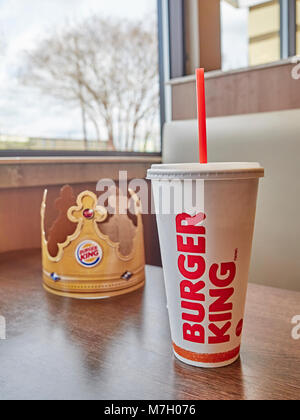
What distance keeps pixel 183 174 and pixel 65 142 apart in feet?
4.65

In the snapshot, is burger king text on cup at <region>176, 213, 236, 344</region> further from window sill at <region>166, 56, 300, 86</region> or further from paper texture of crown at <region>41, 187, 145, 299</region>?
window sill at <region>166, 56, 300, 86</region>

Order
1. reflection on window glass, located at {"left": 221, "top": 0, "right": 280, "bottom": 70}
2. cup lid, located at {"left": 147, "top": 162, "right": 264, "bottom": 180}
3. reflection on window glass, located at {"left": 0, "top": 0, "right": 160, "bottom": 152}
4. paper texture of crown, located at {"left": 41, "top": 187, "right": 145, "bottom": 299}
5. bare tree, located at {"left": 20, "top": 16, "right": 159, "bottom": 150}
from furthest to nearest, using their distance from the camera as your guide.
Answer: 1. reflection on window glass, located at {"left": 221, "top": 0, "right": 280, "bottom": 70}
2. bare tree, located at {"left": 20, "top": 16, "right": 159, "bottom": 150}
3. reflection on window glass, located at {"left": 0, "top": 0, "right": 160, "bottom": 152}
4. paper texture of crown, located at {"left": 41, "top": 187, "right": 145, "bottom": 299}
5. cup lid, located at {"left": 147, "top": 162, "right": 264, "bottom": 180}

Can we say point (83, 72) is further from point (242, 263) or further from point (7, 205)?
point (242, 263)

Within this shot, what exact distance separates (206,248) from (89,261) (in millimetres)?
333

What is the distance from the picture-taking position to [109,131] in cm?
201

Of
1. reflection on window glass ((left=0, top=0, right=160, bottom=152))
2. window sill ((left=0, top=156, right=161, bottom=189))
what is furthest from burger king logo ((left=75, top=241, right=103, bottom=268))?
reflection on window glass ((left=0, top=0, right=160, bottom=152))

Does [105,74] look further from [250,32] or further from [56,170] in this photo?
[250,32]

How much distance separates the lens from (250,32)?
3.37m

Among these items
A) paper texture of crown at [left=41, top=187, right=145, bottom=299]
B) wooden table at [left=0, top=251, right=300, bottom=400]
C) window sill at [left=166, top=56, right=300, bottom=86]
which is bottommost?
wooden table at [left=0, top=251, right=300, bottom=400]

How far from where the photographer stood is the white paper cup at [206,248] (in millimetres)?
405

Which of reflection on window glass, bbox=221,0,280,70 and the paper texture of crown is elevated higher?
reflection on window glass, bbox=221,0,280,70

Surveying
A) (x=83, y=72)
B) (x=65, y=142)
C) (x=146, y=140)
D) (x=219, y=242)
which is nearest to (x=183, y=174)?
(x=219, y=242)

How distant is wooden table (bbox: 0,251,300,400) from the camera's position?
396 millimetres

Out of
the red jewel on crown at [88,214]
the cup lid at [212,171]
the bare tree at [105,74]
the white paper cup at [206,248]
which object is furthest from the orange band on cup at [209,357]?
the bare tree at [105,74]
